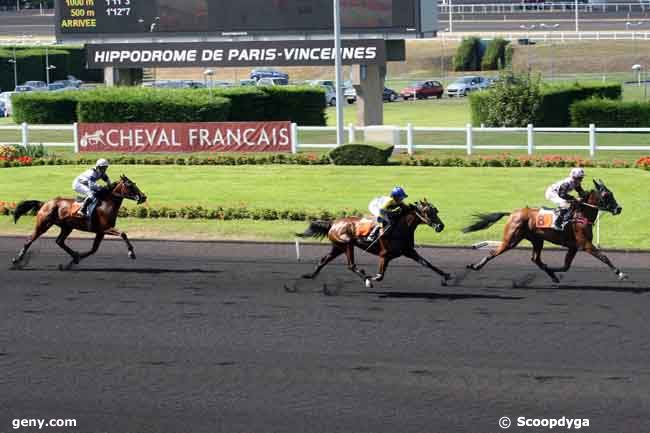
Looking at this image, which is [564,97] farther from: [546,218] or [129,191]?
[129,191]

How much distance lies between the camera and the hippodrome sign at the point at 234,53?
140 feet

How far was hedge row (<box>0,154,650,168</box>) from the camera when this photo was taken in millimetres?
32219

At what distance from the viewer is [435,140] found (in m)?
41.9

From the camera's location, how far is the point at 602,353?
46.6ft

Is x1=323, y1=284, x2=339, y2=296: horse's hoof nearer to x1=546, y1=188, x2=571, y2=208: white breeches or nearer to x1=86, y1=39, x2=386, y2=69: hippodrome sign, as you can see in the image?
x1=546, y1=188, x2=571, y2=208: white breeches

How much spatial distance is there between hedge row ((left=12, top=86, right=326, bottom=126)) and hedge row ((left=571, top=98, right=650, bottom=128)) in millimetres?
→ 10082

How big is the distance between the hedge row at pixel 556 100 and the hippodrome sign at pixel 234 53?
4.05 meters

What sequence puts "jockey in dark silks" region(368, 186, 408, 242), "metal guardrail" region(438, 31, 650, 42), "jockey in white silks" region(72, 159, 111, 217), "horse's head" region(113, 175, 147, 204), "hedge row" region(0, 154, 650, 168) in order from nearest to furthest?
1. "jockey in dark silks" region(368, 186, 408, 242)
2. "horse's head" region(113, 175, 147, 204)
3. "jockey in white silks" region(72, 159, 111, 217)
4. "hedge row" region(0, 154, 650, 168)
5. "metal guardrail" region(438, 31, 650, 42)

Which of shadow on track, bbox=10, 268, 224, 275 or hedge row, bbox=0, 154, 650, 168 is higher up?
hedge row, bbox=0, 154, 650, 168

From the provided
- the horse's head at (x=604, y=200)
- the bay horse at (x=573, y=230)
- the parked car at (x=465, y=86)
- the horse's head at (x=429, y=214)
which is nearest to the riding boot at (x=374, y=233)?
the horse's head at (x=429, y=214)

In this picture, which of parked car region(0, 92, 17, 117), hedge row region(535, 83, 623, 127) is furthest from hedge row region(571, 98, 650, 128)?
parked car region(0, 92, 17, 117)

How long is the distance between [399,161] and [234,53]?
1221 centimetres

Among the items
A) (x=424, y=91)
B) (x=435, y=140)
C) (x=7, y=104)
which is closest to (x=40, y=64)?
(x=7, y=104)

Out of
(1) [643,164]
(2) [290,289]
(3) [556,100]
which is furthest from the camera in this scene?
(3) [556,100]
